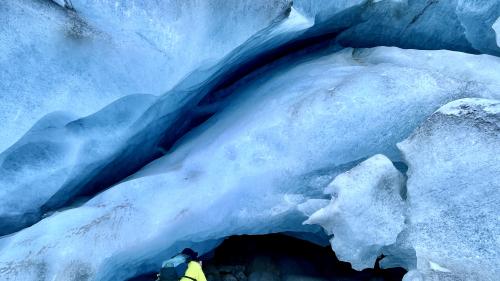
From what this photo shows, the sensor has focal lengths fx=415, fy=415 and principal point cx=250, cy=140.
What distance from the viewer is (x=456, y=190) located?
107 inches

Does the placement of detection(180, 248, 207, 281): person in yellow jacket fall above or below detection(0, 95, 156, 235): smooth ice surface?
below

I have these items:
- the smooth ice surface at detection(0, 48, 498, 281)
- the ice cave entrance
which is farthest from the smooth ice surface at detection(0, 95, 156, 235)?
the ice cave entrance

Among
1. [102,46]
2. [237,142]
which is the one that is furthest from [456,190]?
[102,46]

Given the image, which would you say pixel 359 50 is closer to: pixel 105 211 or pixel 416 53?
pixel 416 53

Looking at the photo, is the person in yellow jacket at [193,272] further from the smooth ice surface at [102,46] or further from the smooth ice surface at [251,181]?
the smooth ice surface at [102,46]

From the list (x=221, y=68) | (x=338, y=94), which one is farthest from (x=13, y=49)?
(x=338, y=94)

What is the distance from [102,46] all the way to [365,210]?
2.30 metres

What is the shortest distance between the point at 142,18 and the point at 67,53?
0.63 meters

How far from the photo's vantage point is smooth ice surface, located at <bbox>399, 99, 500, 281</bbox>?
8.37 feet

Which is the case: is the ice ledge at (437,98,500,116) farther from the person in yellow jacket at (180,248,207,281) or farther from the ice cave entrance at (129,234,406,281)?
the person in yellow jacket at (180,248,207,281)

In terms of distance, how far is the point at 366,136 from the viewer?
3.16 m

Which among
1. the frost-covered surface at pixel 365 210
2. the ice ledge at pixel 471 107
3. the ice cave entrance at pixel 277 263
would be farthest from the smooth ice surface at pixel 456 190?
the ice cave entrance at pixel 277 263

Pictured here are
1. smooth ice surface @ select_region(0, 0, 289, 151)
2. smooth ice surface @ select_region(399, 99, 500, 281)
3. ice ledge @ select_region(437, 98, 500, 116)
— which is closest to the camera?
smooth ice surface @ select_region(399, 99, 500, 281)

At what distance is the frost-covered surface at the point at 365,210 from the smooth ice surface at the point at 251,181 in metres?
0.33
